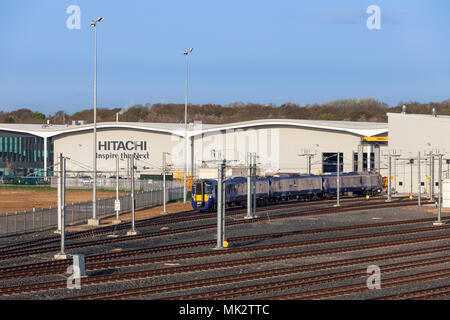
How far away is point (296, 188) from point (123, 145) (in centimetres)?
5416

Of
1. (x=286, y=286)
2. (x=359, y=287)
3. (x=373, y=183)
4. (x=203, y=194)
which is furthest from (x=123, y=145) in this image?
(x=359, y=287)

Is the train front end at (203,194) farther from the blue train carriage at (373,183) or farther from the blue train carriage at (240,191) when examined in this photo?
the blue train carriage at (373,183)

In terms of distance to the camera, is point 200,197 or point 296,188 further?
point 296,188

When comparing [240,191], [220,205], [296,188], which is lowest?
[296,188]

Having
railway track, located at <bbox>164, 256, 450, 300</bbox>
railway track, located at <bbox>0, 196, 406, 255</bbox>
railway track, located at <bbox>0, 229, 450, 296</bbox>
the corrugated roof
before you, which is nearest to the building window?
the corrugated roof

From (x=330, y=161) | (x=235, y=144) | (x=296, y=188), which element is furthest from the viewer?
(x=235, y=144)

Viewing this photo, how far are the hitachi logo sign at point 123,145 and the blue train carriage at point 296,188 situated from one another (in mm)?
49093

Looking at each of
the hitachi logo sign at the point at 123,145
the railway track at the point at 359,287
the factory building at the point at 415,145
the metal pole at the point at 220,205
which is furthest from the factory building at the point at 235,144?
the railway track at the point at 359,287

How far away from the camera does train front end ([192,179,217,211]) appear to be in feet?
217

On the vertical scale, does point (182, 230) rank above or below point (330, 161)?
below

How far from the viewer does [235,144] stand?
117 m

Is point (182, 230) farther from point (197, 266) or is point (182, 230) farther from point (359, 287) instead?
point (359, 287)

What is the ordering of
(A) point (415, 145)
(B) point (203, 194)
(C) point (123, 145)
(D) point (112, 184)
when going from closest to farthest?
1. (B) point (203, 194)
2. (A) point (415, 145)
3. (D) point (112, 184)
4. (C) point (123, 145)
